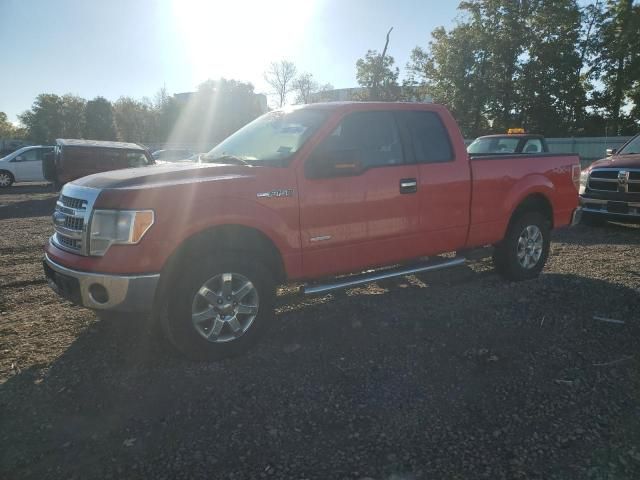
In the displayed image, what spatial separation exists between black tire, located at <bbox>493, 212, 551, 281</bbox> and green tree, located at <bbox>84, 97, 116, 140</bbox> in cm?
6813

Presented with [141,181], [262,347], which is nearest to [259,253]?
[262,347]

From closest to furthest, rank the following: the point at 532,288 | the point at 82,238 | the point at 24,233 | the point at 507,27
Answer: the point at 82,238, the point at 532,288, the point at 24,233, the point at 507,27

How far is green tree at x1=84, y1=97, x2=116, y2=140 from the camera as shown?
6468 centimetres

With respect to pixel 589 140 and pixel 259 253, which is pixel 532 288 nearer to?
pixel 259 253

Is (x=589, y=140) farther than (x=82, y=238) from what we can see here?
Yes

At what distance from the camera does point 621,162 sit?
876 cm

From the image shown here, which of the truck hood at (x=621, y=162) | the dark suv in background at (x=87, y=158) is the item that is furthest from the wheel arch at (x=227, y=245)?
the dark suv in background at (x=87, y=158)

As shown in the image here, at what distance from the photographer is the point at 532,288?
5.39m

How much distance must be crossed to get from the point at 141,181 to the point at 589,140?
90.4ft

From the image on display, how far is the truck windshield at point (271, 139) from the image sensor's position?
4.11 m

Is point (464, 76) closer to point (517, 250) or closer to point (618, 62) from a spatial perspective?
point (618, 62)

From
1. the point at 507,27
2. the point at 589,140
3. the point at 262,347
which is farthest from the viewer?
the point at 507,27

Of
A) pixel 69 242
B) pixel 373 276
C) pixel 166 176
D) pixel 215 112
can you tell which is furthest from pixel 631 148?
pixel 215 112

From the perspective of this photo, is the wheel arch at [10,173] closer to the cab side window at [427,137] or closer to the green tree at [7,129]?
the cab side window at [427,137]
